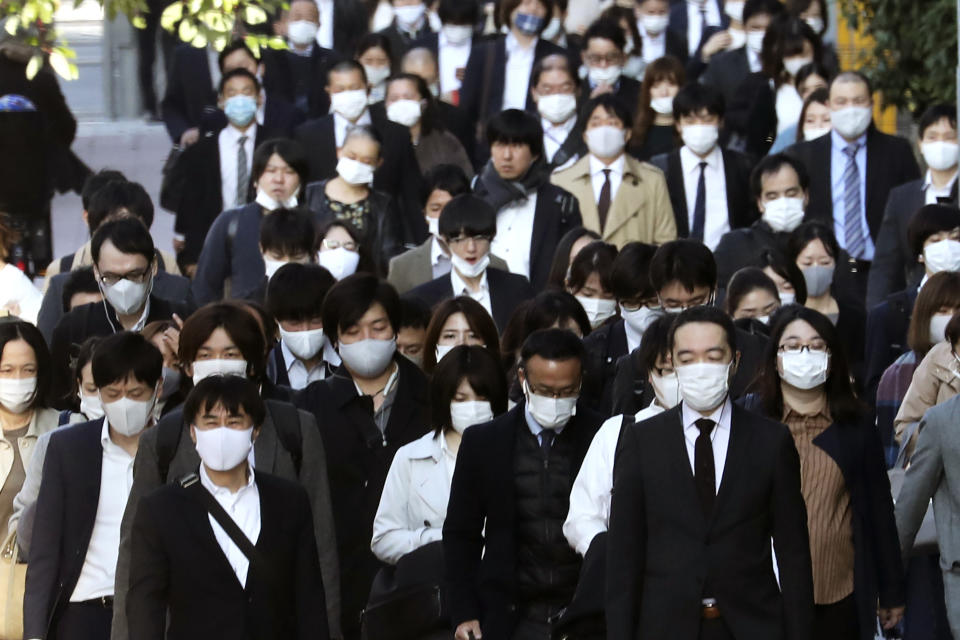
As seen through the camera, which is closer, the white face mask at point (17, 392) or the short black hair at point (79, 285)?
the white face mask at point (17, 392)

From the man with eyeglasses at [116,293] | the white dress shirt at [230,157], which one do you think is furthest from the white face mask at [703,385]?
the white dress shirt at [230,157]

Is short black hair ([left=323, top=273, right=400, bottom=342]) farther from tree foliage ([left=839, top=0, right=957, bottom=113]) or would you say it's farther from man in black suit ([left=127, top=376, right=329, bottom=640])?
tree foliage ([left=839, top=0, right=957, bottom=113])

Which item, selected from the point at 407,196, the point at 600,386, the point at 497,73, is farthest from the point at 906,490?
the point at 497,73

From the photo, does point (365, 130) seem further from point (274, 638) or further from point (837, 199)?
point (274, 638)

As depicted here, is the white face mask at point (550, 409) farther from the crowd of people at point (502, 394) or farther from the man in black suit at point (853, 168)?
the man in black suit at point (853, 168)

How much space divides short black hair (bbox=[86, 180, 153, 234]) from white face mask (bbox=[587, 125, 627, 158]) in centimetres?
307

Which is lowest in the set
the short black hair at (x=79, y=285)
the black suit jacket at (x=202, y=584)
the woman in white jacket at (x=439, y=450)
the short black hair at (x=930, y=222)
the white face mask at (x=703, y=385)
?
the black suit jacket at (x=202, y=584)

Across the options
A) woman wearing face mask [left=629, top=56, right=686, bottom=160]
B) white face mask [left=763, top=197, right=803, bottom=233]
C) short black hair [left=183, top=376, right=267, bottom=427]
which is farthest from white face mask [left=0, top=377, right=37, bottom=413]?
woman wearing face mask [left=629, top=56, right=686, bottom=160]

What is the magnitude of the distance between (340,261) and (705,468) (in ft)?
16.5

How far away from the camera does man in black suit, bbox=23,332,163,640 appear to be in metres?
9.73

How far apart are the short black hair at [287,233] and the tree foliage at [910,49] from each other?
6.95 meters

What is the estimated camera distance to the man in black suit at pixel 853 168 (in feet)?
50.9

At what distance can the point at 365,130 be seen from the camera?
585 inches

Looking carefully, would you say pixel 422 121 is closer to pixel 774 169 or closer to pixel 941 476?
pixel 774 169
